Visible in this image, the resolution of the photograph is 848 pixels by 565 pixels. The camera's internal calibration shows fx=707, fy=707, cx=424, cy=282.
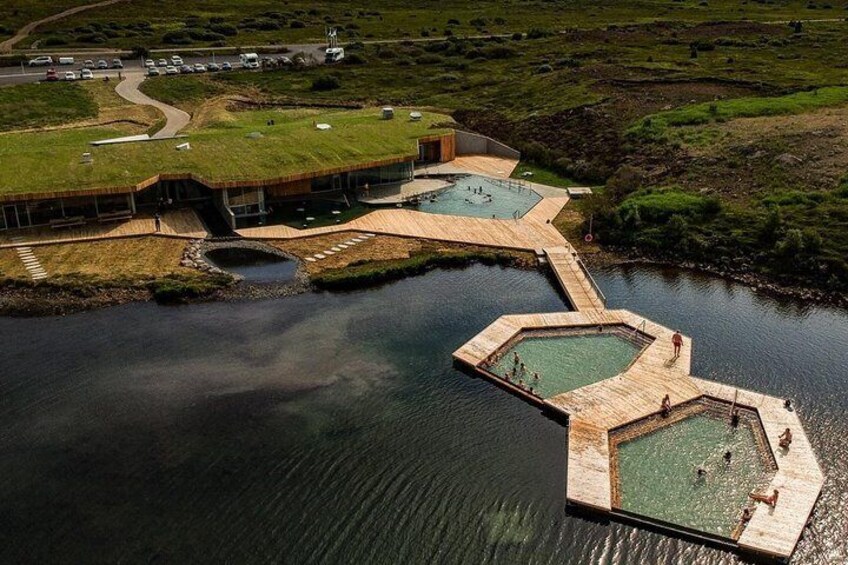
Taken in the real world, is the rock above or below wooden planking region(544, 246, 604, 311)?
above

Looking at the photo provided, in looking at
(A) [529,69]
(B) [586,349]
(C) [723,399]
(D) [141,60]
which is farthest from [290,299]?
(D) [141,60]

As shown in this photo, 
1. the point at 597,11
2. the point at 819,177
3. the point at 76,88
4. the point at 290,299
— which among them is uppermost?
the point at 597,11

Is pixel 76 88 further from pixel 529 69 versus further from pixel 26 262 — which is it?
pixel 529 69

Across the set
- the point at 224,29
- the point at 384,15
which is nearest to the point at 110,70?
the point at 224,29

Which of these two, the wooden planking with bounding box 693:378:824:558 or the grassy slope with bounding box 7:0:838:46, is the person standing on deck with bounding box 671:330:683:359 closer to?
the wooden planking with bounding box 693:378:824:558

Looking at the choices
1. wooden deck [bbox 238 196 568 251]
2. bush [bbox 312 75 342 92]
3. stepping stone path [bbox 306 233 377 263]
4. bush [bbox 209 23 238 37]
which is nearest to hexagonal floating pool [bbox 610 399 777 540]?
wooden deck [bbox 238 196 568 251]

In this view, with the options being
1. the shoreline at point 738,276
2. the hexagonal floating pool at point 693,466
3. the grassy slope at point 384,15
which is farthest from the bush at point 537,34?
the hexagonal floating pool at point 693,466
